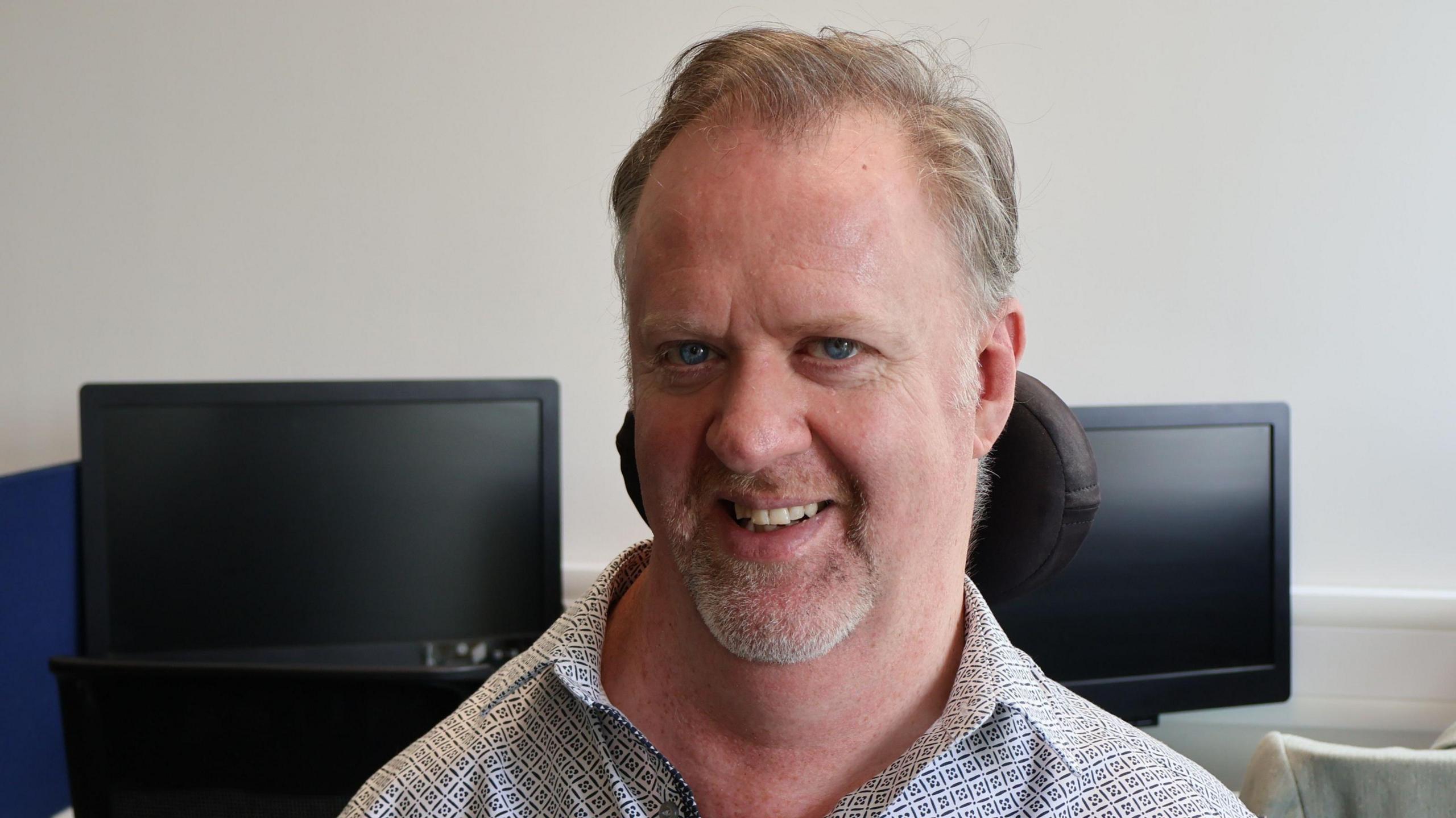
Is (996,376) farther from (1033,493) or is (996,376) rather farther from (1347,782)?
A: (1347,782)

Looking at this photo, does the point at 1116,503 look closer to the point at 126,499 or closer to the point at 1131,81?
the point at 1131,81

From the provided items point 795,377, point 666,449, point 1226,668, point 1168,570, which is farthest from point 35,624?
point 1226,668

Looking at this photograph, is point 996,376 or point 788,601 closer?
point 788,601

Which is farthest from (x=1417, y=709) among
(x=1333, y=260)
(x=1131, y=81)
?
(x=1131, y=81)

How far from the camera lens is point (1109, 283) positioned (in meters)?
2.22

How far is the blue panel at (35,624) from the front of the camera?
1923 mm

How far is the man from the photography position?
34.3 inches

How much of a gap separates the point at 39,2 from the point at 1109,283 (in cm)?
215

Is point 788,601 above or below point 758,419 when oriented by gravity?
below

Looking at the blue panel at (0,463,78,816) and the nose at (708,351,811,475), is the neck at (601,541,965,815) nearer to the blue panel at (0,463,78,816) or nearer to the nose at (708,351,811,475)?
the nose at (708,351,811,475)

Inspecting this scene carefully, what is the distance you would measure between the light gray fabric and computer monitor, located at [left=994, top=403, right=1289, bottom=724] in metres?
0.80

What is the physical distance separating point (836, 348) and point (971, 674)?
0.91 ft

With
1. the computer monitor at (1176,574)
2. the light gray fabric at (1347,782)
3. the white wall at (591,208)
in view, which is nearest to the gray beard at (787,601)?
the light gray fabric at (1347,782)

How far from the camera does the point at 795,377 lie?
0.87 m
